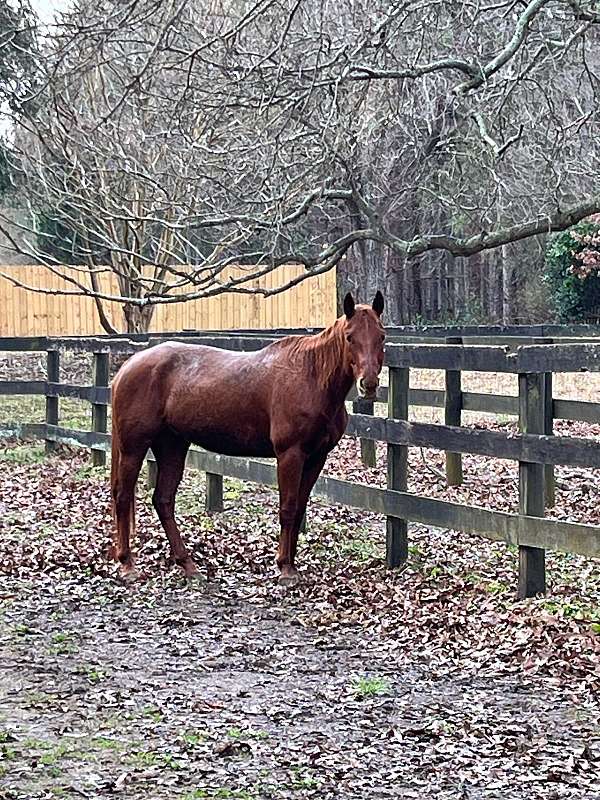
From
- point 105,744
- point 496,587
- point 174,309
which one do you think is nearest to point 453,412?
point 496,587

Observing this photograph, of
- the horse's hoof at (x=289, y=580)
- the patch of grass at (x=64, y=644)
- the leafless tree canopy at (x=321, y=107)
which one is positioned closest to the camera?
the patch of grass at (x=64, y=644)

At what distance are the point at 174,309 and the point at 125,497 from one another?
1978cm

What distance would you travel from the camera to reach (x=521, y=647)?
6.34 m

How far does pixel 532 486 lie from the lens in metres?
7.18

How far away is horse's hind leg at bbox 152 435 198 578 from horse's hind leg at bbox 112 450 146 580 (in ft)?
0.67

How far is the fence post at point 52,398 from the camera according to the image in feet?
47.6

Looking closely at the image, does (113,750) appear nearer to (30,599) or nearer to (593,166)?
(30,599)

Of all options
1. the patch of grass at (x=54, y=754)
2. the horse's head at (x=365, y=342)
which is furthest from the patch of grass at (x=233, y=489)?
the patch of grass at (x=54, y=754)

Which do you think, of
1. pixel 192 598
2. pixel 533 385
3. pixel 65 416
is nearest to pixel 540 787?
pixel 533 385

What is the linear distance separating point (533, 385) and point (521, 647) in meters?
1.65

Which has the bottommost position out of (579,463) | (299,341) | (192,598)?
(192,598)

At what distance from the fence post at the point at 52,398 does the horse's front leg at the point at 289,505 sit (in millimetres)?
6906

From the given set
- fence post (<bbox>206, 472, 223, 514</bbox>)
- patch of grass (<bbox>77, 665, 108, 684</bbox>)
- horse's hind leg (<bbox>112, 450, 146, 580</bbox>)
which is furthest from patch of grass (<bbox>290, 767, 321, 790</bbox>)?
fence post (<bbox>206, 472, 223, 514</bbox>)

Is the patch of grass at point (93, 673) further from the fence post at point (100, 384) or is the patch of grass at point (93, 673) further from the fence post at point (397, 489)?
the fence post at point (100, 384)
